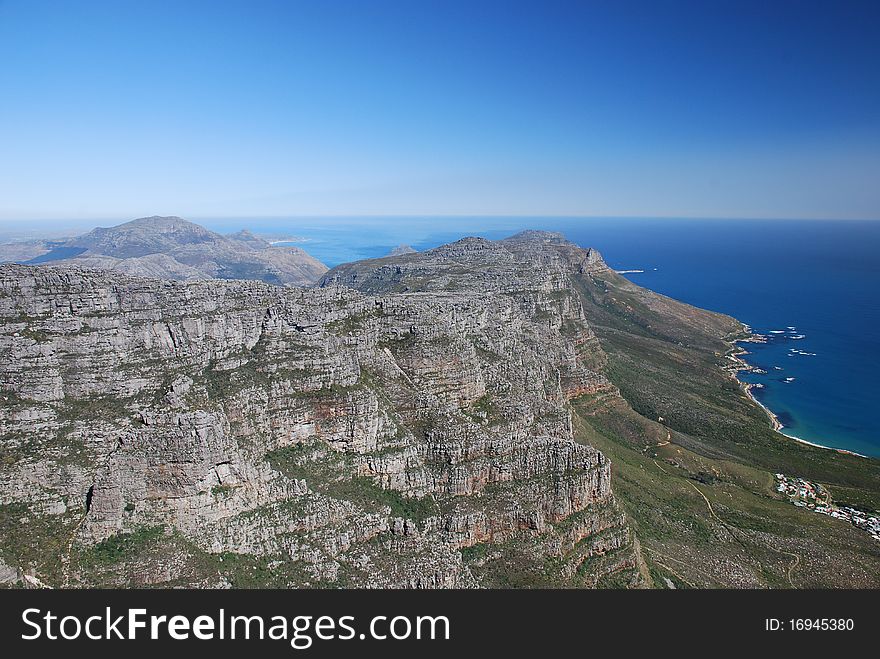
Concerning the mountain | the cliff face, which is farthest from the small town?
the cliff face

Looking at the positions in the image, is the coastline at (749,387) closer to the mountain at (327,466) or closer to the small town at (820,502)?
the mountain at (327,466)

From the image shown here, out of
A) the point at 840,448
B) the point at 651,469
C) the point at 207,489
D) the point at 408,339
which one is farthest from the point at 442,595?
the point at 840,448

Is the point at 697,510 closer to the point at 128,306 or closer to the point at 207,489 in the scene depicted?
the point at 207,489

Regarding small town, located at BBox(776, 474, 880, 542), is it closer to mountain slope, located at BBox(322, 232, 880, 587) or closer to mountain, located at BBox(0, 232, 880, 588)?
mountain slope, located at BBox(322, 232, 880, 587)

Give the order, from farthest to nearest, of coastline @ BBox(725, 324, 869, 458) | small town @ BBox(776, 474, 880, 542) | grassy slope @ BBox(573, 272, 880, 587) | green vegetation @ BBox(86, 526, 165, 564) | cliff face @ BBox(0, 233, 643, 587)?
1. coastline @ BBox(725, 324, 869, 458)
2. small town @ BBox(776, 474, 880, 542)
3. grassy slope @ BBox(573, 272, 880, 587)
4. cliff face @ BBox(0, 233, 643, 587)
5. green vegetation @ BBox(86, 526, 165, 564)

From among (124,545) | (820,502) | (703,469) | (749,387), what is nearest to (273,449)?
(124,545)

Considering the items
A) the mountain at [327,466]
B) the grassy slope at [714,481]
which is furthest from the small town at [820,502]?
the mountain at [327,466]
